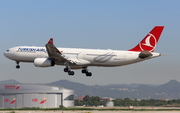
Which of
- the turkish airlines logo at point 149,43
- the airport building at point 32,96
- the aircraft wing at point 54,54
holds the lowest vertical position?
the airport building at point 32,96

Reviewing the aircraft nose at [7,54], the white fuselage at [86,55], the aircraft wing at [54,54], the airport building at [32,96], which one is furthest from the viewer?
the airport building at [32,96]

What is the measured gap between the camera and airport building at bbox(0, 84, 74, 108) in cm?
10950

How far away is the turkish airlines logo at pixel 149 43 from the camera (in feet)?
211

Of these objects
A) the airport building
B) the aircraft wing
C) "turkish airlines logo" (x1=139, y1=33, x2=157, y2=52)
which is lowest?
the airport building

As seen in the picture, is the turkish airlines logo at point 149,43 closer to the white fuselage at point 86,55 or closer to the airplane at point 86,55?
the airplane at point 86,55

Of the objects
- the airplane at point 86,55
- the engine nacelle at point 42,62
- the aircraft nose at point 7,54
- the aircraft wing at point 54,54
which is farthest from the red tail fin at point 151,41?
the aircraft nose at point 7,54

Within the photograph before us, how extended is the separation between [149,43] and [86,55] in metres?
11.6

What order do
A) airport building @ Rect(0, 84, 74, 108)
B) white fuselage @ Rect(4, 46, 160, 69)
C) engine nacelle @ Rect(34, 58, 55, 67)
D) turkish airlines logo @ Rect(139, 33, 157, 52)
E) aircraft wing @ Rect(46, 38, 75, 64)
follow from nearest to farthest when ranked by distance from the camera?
aircraft wing @ Rect(46, 38, 75, 64) < white fuselage @ Rect(4, 46, 160, 69) < engine nacelle @ Rect(34, 58, 55, 67) < turkish airlines logo @ Rect(139, 33, 157, 52) < airport building @ Rect(0, 84, 74, 108)

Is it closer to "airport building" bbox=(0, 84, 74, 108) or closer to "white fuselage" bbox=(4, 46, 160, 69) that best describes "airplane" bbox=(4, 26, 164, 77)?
"white fuselage" bbox=(4, 46, 160, 69)

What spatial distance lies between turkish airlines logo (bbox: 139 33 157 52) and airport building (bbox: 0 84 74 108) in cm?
5145

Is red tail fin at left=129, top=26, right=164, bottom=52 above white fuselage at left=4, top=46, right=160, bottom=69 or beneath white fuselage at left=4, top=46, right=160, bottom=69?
above

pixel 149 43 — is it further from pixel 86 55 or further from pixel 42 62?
pixel 42 62

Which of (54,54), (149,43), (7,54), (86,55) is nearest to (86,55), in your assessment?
(86,55)

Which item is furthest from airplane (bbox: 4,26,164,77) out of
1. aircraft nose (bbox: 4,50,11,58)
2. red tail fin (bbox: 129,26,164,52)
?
aircraft nose (bbox: 4,50,11,58)
